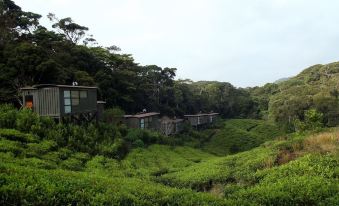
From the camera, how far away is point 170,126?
4697cm

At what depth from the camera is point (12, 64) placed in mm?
29406

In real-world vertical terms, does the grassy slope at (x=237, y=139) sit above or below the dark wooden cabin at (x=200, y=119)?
below

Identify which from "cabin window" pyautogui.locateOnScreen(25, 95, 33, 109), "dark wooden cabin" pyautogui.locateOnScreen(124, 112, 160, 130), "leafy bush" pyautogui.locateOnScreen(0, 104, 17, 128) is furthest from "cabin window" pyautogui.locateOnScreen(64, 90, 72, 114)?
"dark wooden cabin" pyautogui.locateOnScreen(124, 112, 160, 130)

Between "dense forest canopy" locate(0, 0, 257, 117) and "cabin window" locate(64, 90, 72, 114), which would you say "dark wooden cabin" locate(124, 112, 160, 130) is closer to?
"dense forest canopy" locate(0, 0, 257, 117)

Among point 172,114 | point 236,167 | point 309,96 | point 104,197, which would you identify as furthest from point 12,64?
point 309,96

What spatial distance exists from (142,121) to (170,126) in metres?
7.90

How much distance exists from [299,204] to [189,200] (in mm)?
4010

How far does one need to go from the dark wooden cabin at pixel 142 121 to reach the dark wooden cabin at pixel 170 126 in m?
1.85

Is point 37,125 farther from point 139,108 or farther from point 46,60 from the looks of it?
point 139,108

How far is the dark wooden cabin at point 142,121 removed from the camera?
127 ft

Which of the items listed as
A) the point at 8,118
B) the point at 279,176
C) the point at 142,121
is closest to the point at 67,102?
the point at 8,118

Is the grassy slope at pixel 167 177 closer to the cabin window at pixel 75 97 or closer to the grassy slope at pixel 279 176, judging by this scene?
the grassy slope at pixel 279 176

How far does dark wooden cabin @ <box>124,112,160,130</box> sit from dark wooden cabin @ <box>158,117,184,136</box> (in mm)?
1846

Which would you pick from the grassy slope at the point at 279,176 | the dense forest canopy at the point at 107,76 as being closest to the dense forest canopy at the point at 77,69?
the dense forest canopy at the point at 107,76
